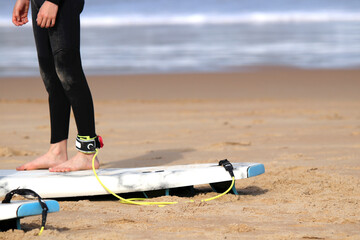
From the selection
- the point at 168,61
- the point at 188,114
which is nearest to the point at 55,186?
the point at 188,114

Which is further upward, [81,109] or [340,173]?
[81,109]

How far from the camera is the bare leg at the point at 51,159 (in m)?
4.02

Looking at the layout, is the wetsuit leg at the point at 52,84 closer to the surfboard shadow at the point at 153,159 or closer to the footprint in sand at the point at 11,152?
the surfboard shadow at the point at 153,159

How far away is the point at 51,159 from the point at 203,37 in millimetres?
13405

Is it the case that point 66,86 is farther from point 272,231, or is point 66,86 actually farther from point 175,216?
point 272,231

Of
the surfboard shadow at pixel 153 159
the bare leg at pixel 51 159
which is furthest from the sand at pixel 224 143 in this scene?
the bare leg at pixel 51 159

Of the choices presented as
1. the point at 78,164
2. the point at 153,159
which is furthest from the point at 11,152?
the point at 78,164

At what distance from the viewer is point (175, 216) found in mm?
3115

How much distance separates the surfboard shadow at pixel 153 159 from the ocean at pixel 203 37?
19.8 ft

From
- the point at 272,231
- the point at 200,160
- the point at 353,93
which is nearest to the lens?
the point at 272,231

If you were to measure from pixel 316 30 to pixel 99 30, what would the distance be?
6.83 meters

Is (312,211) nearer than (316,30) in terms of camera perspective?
Yes

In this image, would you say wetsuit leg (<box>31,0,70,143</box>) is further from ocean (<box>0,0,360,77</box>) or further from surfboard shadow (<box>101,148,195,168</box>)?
ocean (<box>0,0,360,77</box>)

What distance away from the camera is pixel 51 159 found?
4043mm
